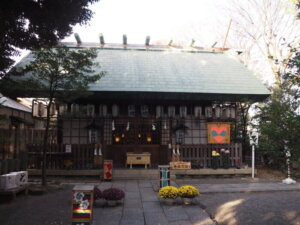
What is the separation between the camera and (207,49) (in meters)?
17.7

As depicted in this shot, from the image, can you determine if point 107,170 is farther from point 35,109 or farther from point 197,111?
point 197,111

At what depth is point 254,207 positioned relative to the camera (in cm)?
710

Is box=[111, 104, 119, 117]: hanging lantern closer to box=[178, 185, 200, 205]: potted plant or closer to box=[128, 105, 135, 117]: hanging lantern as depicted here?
box=[128, 105, 135, 117]: hanging lantern

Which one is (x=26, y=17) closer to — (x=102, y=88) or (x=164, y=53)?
(x=102, y=88)

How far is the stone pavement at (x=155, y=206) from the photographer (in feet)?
20.1

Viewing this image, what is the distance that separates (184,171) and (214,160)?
1721 millimetres

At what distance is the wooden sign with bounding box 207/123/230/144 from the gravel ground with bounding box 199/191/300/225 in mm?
4508

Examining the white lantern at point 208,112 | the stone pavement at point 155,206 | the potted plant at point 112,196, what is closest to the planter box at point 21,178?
the stone pavement at point 155,206

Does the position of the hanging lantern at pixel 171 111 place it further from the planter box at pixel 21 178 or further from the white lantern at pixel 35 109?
the planter box at pixel 21 178

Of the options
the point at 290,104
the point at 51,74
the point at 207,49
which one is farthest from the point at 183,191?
the point at 207,49

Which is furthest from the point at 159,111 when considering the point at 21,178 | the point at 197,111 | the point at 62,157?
the point at 21,178

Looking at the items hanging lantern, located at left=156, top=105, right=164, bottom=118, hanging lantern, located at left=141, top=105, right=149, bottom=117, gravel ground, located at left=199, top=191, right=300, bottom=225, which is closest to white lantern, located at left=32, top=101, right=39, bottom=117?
hanging lantern, located at left=141, top=105, right=149, bottom=117

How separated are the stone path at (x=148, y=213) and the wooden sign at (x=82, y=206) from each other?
0.49 metres

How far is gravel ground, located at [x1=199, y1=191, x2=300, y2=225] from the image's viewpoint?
600 centimetres
